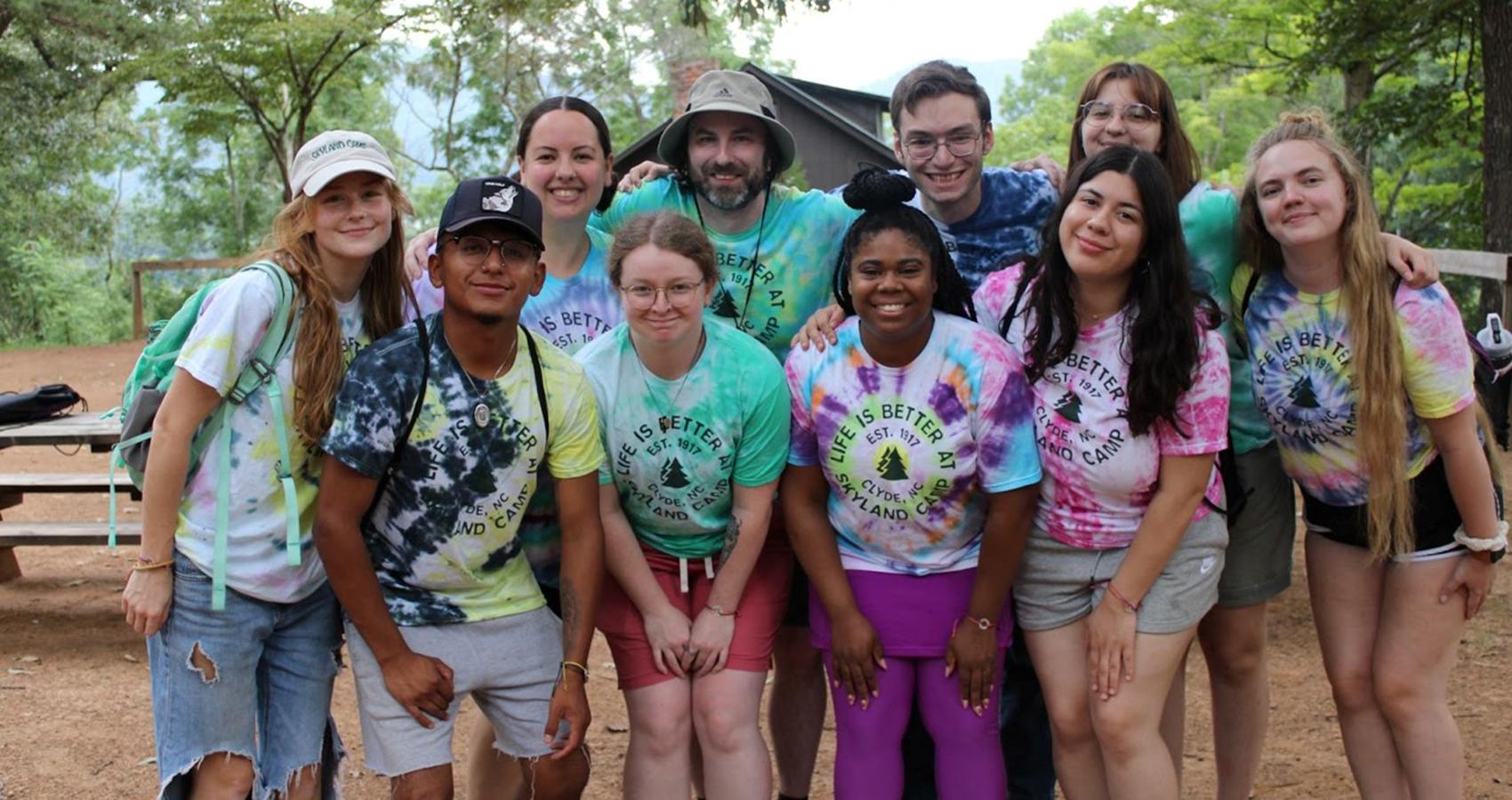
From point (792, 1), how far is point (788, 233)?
872cm

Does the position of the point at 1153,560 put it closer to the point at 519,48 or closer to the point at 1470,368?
the point at 1470,368

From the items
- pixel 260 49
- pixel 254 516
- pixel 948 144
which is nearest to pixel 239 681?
pixel 254 516

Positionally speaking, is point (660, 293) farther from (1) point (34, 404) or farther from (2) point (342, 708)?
(1) point (34, 404)

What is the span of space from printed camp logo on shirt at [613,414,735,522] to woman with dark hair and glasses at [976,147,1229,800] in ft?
2.84

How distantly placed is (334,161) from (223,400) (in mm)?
646

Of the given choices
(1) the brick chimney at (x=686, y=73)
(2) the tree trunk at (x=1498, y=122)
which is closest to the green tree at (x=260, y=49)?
(1) the brick chimney at (x=686, y=73)

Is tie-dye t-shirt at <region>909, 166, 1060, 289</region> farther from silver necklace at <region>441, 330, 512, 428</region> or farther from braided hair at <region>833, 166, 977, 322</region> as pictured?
silver necklace at <region>441, 330, 512, 428</region>

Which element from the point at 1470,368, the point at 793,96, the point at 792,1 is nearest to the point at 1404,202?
the point at 793,96

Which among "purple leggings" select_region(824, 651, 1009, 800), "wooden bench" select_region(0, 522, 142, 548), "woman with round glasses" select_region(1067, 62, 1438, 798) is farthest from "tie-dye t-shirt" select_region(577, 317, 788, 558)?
Result: "wooden bench" select_region(0, 522, 142, 548)

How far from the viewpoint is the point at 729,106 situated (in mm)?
3779

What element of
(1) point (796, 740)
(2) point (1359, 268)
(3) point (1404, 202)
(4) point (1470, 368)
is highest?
(3) point (1404, 202)

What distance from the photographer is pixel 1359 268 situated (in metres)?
3.24

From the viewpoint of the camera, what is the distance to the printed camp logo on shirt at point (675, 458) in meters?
3.42

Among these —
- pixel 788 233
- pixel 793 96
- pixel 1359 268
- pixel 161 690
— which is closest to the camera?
pixel 161 690
